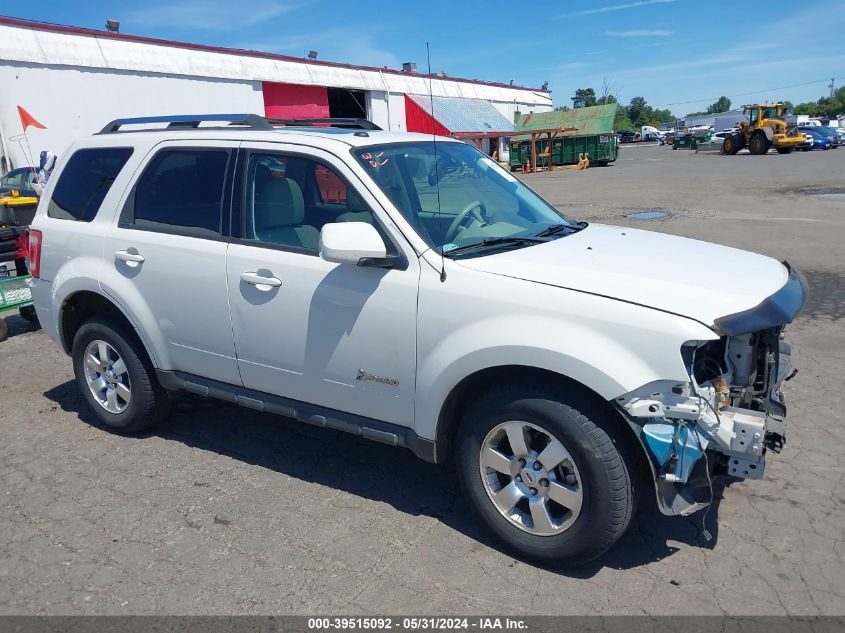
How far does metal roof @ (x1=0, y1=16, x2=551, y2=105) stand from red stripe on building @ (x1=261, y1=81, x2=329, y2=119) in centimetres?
42

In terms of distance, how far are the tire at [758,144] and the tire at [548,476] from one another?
43947 mm

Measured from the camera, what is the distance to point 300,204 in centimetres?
398

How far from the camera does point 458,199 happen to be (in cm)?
411

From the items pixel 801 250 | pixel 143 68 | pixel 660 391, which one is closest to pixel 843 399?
pixel 660 391

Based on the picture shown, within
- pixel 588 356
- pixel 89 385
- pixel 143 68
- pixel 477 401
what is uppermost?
pixel 143 68

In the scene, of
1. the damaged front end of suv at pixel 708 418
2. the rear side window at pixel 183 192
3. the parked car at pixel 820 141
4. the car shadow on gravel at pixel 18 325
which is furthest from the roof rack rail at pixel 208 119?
the parked car at pixel 820 141

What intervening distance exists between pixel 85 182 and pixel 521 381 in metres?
3.44

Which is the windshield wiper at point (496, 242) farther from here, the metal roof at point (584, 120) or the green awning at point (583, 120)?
the metal roof at point (584, 120)

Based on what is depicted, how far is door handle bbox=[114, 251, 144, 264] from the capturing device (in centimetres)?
432

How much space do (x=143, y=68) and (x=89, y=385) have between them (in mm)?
22597

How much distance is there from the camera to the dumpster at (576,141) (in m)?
41.8

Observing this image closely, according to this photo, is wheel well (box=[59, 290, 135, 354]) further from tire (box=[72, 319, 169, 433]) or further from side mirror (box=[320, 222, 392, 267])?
side mirror (box=[320, 222, 392, 267])

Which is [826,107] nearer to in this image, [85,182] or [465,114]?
[465,114]

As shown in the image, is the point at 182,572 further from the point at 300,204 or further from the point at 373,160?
the point at 373,160
